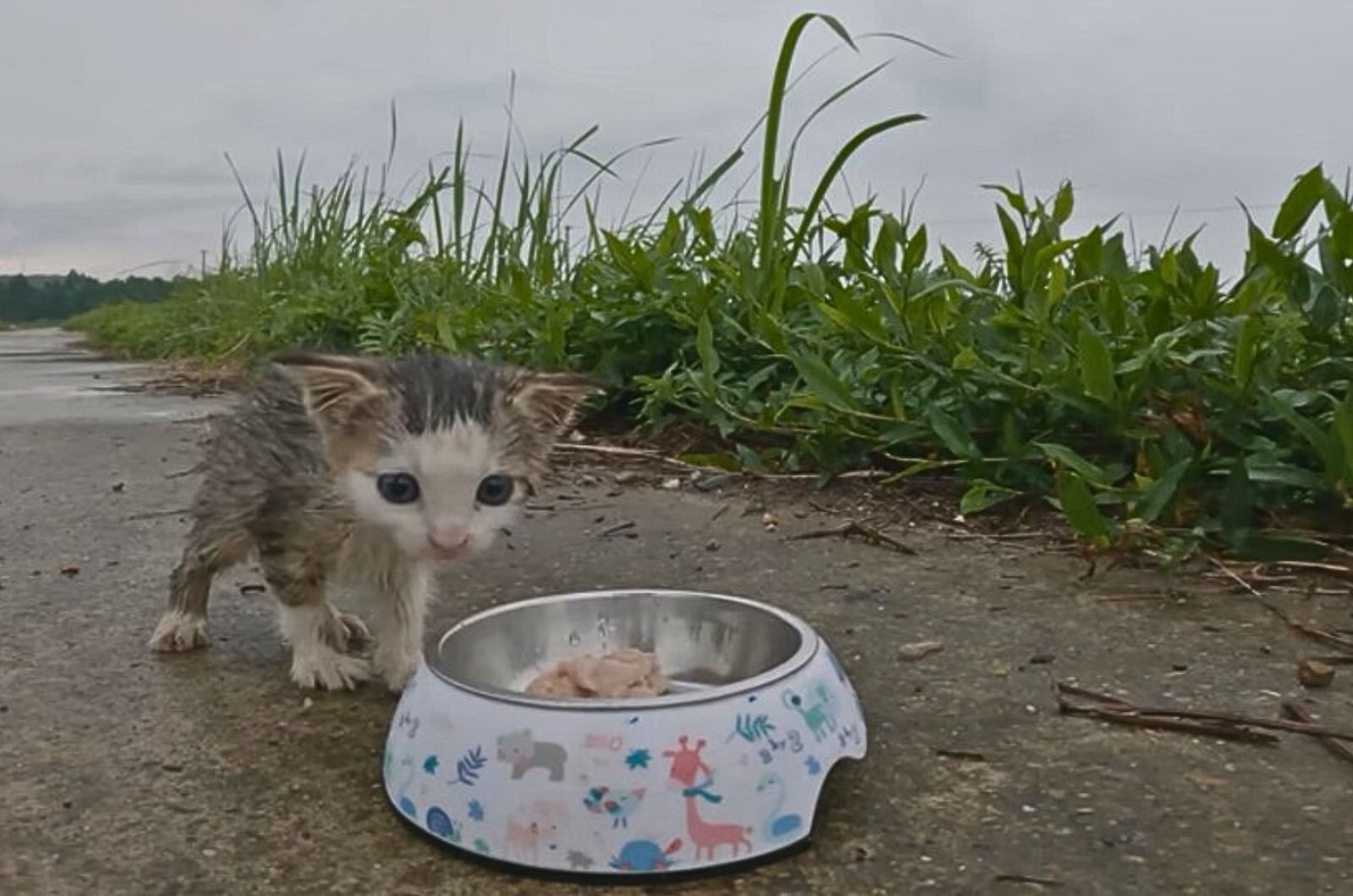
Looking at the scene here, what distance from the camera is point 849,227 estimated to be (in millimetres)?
3186

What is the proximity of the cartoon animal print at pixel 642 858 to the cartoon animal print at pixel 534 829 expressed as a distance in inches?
2.4

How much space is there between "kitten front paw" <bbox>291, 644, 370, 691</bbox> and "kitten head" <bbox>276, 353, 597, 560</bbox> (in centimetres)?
19

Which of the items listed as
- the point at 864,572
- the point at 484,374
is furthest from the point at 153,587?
the point at 864,572

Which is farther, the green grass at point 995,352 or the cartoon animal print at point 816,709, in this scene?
the green grass at point 995,352

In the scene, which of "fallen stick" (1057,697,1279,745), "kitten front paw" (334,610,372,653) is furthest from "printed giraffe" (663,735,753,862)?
"kitten front paw" (334,610,372,653)

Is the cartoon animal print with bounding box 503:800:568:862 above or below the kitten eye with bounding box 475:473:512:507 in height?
below

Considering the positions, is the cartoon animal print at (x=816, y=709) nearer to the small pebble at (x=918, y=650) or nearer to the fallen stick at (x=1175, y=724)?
the fallen stick at (x=1175, y=724)

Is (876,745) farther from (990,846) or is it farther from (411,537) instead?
(411,537)

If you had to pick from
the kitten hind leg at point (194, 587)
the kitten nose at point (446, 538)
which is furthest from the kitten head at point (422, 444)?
the kitten hind leg at point (194, 587)

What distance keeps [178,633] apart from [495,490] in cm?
55

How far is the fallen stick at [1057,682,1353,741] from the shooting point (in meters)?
1.68

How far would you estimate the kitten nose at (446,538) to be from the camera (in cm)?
194

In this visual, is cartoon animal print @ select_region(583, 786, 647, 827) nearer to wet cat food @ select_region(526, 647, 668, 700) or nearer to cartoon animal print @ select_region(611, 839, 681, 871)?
cartoon animal print @ select_region(611, 839, 681, 871)

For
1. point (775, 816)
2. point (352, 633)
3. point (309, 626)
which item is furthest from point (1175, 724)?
point (352, 633)
